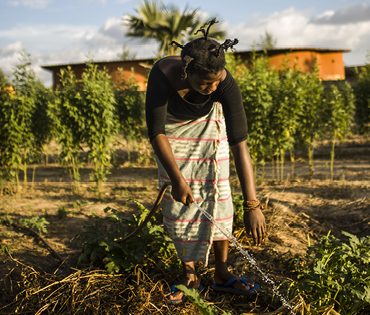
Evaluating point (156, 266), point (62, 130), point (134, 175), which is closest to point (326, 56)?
point (134, 175)

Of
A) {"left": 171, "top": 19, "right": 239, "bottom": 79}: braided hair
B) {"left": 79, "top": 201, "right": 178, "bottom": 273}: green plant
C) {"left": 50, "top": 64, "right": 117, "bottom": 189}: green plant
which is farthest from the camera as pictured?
{"left": 50, "top": 64, "right": 117, "bottom": 189}: green plant

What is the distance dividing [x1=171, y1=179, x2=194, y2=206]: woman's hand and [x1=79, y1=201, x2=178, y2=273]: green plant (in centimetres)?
76

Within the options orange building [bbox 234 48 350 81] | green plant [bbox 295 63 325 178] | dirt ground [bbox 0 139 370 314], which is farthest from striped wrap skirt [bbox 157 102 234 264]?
orange building [bbox 234 48 350 81]

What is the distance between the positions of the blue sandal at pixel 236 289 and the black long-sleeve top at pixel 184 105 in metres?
0.90

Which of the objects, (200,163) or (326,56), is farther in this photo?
(326,56)

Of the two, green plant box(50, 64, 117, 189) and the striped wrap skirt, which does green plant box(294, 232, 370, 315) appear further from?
green plant box(50, 64, 117, 189)

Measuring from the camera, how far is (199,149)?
11.1ft

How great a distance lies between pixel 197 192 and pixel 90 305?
37.1 inches

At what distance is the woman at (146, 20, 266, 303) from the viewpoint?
3066 mm

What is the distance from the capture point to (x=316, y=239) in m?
5.05

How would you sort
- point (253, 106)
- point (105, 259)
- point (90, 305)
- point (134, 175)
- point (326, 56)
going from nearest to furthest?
point (90, 305)
point (105, 259)
point (253, 106)
point (134, 175)
point (326, 56)

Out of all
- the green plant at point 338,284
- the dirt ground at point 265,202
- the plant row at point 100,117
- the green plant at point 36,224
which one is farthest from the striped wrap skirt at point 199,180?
the plant row at point 100,117

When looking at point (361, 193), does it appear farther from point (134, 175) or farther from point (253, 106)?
point (134, 175)

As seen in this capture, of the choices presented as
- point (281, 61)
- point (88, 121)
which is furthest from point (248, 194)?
point (281, 61)
